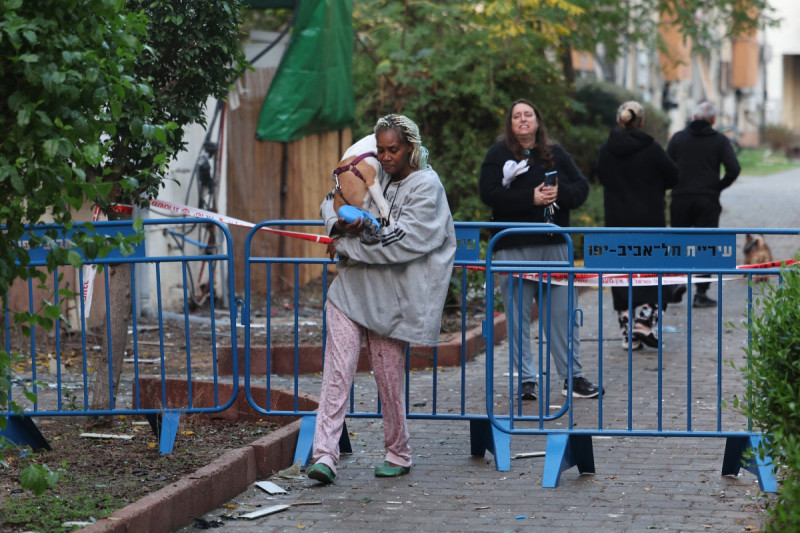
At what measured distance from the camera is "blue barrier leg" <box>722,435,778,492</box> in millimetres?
5609

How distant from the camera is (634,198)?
9992mm

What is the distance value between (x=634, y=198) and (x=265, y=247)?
15.5 feet

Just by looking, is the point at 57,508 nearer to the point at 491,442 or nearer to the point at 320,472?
the point at 320,472

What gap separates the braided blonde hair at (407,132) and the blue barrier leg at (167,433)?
1754 mm

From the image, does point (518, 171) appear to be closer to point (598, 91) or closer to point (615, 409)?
point (615, 409)

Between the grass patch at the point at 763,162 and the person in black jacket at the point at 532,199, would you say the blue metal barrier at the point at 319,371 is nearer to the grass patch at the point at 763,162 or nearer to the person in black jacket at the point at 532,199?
the person in black jacket at the point at 532,199

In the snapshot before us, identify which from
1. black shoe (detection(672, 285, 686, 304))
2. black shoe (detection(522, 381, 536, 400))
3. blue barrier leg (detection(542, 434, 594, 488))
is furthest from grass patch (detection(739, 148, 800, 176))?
blue barrier leg (detection(542, 434, 594, 488))

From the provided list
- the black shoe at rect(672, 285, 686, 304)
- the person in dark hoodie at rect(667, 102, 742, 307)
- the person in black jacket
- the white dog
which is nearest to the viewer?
the white dog

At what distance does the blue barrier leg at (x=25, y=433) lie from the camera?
6312 millimetres

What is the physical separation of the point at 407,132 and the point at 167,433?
1916 mm

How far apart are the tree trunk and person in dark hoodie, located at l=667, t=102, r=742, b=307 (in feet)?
22.9

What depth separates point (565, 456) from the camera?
5.95 meters

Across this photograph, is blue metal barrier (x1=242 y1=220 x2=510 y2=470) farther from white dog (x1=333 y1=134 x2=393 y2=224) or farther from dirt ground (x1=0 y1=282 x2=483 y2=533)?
white dog (x1=333 y1=134 x2=393 y2=224)

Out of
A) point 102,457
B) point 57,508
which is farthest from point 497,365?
point 57,508
